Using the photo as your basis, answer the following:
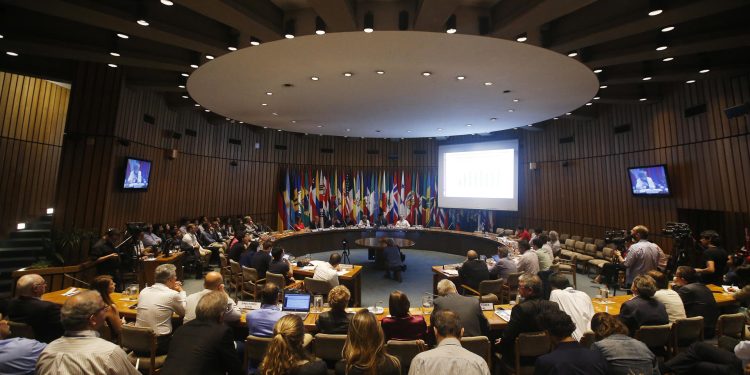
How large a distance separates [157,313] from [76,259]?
17.6 feet

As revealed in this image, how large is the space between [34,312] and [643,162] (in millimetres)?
11456

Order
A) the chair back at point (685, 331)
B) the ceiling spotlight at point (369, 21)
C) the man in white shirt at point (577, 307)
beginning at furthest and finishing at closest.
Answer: the ceiling spotlight at point (369, 21) < the chair back at point (685, 331) < the man in white shirt at point (577, 307)

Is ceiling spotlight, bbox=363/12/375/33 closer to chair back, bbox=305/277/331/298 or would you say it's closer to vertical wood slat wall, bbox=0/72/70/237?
chair back, bbox=305/277/331/298

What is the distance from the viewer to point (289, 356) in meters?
2.03

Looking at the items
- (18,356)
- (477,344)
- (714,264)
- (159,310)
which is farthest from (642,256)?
(18,356)

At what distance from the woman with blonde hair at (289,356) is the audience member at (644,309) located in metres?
3.22

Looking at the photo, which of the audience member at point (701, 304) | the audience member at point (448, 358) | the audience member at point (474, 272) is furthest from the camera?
the audience member at point (474, 272)

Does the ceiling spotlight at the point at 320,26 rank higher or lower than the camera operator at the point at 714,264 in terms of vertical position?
higher

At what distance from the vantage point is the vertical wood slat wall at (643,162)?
6.73 meters

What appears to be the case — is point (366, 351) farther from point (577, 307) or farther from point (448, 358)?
point (577, 307)

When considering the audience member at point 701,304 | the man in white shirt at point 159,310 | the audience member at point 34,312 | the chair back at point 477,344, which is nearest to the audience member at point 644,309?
the audience member at point 701,304

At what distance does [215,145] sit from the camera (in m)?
11.8

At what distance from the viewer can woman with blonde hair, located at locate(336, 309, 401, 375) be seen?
2225 millimetres

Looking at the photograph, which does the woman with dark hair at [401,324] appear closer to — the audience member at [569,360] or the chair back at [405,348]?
the chair back at [405,348]
